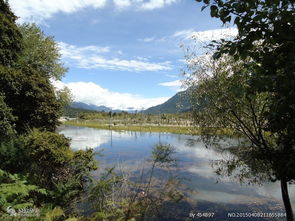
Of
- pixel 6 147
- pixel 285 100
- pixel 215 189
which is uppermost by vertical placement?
pixel 285 100

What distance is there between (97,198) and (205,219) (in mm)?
6631

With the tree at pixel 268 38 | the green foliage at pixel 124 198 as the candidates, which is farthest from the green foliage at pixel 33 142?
the tree at pixel 268 38

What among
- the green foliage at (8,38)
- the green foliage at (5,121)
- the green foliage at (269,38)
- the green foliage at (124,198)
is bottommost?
the green foliage at (124,198)

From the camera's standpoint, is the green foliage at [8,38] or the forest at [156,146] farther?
the green foliage at [8,38]

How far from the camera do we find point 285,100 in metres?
3.06

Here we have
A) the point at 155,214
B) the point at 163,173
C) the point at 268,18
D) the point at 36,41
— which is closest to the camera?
the point at 268,18

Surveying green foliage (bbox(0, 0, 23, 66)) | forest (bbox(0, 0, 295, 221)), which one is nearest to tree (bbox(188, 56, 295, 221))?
forest (bbox(0, 0, 295, 221))

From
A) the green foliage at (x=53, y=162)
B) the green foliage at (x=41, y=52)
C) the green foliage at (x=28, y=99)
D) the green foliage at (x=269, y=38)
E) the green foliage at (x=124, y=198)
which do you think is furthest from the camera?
the green foliage at (x=41, y=52)

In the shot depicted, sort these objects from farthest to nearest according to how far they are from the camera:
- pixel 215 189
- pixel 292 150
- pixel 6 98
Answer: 1. pixel 215 189
2. pixel 6 98
3. pixel 292 150

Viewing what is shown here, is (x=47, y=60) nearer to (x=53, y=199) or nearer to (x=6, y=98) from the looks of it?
(x=6, y=98)

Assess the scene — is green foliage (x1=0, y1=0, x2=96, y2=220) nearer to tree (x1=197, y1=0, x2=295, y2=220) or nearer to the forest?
the forest

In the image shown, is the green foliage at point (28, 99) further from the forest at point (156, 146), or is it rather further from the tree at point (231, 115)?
the tree at point (231, 115)

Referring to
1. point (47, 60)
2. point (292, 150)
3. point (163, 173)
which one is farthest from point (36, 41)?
point (292, 150)

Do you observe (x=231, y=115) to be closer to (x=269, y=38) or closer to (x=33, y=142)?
(x=269, y=38)
